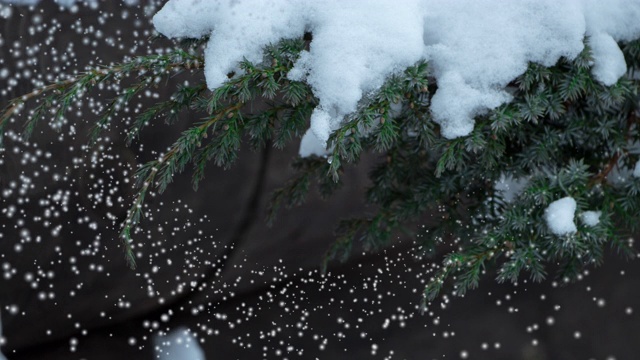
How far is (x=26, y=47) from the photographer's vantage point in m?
1.49

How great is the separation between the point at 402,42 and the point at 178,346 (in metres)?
1.09

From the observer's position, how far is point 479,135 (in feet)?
2.45

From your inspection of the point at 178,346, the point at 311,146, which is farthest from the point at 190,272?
the point at 311,146

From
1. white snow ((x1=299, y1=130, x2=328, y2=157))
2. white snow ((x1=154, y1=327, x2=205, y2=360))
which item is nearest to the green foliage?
white snow ((x1=299, y1=130, x2=328, y2=157))

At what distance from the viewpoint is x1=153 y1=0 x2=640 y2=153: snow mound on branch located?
726 mm

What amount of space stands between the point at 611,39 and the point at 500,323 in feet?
3.29

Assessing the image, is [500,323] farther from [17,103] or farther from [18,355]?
[17,103]

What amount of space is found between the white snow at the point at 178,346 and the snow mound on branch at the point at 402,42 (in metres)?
0.99

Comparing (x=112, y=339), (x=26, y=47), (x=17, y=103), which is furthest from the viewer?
(x=112, y=339)

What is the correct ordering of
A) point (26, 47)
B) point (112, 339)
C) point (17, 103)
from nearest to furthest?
point (17, 103), point (26, 47), point (112, 339)

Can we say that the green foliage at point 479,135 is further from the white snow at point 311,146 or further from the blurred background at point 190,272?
the blurred background at point 190,272

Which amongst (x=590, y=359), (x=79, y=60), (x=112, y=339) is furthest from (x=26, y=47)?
(x=590, y=359)

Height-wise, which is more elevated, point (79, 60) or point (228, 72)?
point (79, 60)

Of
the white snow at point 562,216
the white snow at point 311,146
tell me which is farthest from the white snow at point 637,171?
the white snow at point 311,146
